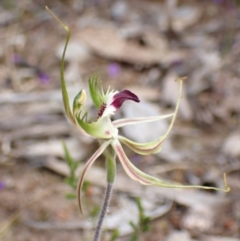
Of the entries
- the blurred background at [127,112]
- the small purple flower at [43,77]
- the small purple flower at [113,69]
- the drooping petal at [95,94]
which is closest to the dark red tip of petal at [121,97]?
the drooping petal at [95,94]

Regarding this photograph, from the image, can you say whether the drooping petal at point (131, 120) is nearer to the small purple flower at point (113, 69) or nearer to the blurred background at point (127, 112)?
the blurred background at point (127, 112)

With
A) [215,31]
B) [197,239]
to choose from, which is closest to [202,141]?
[197,239]

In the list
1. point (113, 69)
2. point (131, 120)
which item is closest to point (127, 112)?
point (113, 69)

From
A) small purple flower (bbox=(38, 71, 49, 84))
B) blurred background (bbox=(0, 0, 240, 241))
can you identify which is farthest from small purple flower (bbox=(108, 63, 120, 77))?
small purple flower (bbox=(38, 71, 49, 84))

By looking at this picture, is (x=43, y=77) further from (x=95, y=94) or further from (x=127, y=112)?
(x=95, y=94)

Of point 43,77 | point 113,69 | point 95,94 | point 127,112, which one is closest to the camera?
point 95,94

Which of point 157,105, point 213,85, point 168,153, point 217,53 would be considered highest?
point 217,53

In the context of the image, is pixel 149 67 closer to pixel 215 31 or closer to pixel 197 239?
pixel 215 31

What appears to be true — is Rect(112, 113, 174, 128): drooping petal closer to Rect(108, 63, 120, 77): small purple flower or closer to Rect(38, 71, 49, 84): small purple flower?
Rect(38, 71, 49, 84): small purple flower
